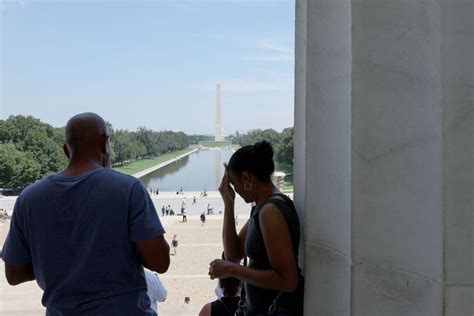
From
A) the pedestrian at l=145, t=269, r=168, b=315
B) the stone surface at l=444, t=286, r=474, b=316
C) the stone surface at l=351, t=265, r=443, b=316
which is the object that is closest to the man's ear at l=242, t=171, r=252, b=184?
the stone surface at l=351, t=265, r=443, b=316

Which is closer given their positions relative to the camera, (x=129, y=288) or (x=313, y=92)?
(x=129, y=288)

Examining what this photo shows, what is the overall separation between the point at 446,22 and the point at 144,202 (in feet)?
3.55

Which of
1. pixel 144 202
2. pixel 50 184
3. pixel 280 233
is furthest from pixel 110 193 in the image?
Result: pixel 280 233

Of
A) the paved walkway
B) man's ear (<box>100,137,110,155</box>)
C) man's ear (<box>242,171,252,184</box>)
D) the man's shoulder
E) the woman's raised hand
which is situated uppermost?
man's ear (<box>100,137,110,155</box>)

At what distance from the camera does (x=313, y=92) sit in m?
1.80

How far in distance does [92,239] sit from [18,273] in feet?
1.23

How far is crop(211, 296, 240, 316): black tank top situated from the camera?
2.15m

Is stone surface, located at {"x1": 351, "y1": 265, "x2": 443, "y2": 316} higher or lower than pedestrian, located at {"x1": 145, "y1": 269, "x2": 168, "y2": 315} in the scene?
higher

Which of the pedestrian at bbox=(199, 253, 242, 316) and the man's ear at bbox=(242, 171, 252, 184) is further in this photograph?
the pedestrian at bbox=(199, 253, 242, 316)

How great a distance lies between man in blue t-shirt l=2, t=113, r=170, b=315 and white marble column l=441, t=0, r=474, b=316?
91 centimetres

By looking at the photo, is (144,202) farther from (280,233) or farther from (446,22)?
(446,22)

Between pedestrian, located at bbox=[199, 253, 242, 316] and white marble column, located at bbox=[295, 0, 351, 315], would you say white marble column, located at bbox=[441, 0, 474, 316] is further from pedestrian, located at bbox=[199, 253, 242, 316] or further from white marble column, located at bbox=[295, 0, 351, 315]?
pedestrian, located at bbox=[199, 253, 242, 316]

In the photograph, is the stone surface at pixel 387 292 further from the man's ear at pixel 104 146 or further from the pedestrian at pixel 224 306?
the man's ear at pixel 104 146

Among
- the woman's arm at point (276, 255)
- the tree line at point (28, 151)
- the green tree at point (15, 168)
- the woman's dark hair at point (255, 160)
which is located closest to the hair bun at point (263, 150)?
the woman's dark hair at point (255, 160)
